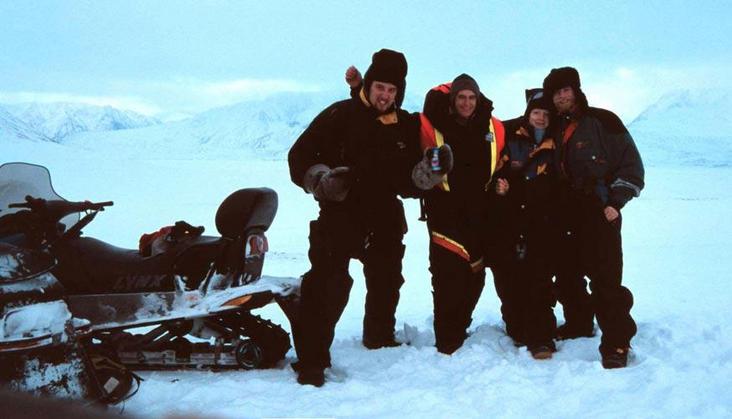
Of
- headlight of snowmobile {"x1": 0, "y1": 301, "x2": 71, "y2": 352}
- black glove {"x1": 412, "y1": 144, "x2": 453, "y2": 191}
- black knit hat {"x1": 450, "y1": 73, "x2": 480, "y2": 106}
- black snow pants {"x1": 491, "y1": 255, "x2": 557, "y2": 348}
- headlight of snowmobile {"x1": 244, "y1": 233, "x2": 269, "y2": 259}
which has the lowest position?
black snow pants {"x1": 491, "y1": 255, "x2": 557, "y2": 348}

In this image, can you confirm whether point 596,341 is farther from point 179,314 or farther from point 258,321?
point 179,314

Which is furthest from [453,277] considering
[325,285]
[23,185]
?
[23,185]

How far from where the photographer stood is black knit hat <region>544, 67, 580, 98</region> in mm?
3857

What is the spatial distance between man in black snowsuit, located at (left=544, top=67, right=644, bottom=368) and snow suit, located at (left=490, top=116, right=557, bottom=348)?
0.12 meters

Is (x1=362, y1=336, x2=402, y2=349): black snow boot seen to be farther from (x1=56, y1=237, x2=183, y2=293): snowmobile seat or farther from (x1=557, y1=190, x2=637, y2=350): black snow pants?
(x1=56, y1=237, x2=183, y2=293): snowmobile seat

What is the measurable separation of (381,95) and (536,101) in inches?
39.1

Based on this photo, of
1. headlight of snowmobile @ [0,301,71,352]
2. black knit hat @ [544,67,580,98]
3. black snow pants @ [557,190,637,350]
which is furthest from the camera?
black knit hat @ [544,67,580,98]

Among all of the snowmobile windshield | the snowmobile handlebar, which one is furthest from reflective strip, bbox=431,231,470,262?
the snowmobile windshield

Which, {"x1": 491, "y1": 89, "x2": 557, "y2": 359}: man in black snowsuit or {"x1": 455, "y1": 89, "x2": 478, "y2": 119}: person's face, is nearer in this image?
{"x1": 455, "y1": 89, "x2": 478, "y2": 119}: person's face

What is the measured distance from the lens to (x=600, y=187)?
3787 mm

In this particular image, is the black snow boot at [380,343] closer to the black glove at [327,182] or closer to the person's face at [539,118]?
the black glove at [327,182]

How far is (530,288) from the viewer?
4086mm

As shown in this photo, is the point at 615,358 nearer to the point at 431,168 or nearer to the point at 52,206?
the point at 431,168

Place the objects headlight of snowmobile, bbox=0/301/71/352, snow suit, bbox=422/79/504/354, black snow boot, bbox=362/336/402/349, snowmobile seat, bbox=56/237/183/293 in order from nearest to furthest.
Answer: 1. headlight of snowmobile, bbox=0/301/71/352
2. snowmobile seat, bbox=56/237/183/293
3. snow suit, bbox=422/79/504/354
4. black snow boot, bbox=362/336/402/349
